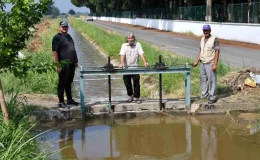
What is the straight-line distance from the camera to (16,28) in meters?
5.49

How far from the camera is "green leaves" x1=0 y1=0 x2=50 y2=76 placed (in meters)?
5.38

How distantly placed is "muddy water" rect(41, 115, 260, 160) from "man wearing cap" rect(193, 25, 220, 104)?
0.66 metres

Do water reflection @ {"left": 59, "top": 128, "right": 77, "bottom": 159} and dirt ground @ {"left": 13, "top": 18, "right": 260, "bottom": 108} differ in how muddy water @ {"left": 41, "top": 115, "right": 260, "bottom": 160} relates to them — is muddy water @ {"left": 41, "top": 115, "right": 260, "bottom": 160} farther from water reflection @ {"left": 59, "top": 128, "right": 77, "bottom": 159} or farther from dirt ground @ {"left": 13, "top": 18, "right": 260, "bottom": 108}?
dirt ground @ {"left": 13, "top": 18, "right": 260, "bottom": 108}

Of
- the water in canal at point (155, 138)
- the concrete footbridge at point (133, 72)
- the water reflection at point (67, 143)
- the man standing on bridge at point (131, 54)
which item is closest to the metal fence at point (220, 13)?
the concrete footbridge at point (133, 72)

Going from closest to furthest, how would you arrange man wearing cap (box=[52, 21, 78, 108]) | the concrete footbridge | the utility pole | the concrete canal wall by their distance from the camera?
man wearing cap (box=[52, 21, 78, 108]) < the concrete footbridge < the concrete canal wall < the utility pole

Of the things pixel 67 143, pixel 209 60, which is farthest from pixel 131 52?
pixel 67 143

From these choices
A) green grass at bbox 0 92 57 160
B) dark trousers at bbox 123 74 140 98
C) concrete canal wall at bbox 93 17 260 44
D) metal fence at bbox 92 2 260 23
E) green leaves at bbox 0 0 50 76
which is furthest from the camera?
metal fence at bbox 92 2 260 23

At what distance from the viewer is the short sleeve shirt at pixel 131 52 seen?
28.4ft

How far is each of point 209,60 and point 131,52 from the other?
1.64 metres

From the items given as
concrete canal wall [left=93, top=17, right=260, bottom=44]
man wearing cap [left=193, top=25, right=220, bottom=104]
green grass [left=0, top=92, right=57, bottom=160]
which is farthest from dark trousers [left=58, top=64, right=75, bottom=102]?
concrete canal wall [left=93, top=17, right=260, bottom=44]

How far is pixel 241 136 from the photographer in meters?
7.10

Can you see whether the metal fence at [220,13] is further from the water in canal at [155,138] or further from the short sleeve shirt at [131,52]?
the water in canal at [155,138]

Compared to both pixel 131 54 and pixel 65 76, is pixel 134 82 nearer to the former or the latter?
pixel 131 54

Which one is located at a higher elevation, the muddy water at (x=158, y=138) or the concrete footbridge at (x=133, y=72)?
the concrete footbridge at (x=133, y=72)
